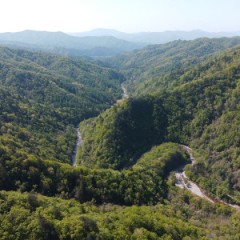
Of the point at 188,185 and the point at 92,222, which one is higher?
the point at 92,222

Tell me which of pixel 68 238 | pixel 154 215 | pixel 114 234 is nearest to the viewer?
pixel 68 238

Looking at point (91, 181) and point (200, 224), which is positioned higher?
point (91, 181)

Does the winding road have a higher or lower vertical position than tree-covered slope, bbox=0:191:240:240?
lower

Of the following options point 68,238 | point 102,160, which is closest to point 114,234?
point 68,238

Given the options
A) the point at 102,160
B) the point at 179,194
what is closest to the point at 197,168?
the point at 179,194

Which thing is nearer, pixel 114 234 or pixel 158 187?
pixel 114 234

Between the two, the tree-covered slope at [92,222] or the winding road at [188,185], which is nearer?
the tree-covered slope at [92,222]

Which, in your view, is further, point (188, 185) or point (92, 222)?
point (188, 185)

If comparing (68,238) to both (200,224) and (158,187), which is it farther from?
(158,187)

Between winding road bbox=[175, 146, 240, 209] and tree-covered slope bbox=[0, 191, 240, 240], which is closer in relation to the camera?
tree-covered slope bbox=[0, 191, 240, 240]

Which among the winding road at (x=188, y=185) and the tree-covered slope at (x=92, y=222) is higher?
the tree-covered slope at (x=92, y=222)

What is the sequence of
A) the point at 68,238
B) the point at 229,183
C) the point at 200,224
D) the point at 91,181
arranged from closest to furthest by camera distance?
the point at 68,238 < the point at 200,224 < the point at 91,181 < the point at 229,183
